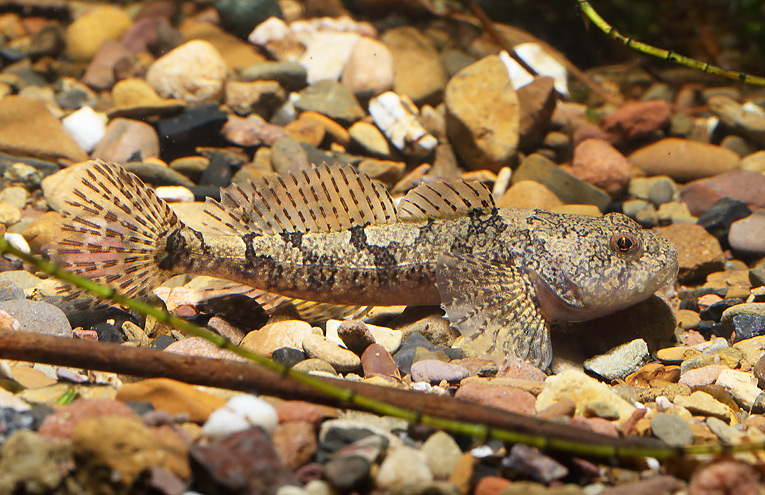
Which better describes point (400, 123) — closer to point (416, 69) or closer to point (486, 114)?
point (486, 114)

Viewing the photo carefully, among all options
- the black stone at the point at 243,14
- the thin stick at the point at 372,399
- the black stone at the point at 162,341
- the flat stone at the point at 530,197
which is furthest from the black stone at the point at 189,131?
the thin stick at the point at 372,399

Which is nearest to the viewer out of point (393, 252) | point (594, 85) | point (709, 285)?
point (393, 252)

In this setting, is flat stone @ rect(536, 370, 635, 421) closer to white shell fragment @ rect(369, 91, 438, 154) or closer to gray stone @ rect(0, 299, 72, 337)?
gray stone @ rect(0, 299, 72, 337)

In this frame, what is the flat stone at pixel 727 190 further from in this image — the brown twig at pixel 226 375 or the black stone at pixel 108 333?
the black stone at pixel 108 333

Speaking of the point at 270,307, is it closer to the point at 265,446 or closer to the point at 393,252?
the point at 393,252

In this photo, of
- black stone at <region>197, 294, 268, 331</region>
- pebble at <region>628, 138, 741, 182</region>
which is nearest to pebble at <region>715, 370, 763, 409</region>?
black stone at <region>197, 294, 268, 331</region>

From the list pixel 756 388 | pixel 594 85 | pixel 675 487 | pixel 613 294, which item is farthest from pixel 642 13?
pixel 675 487
